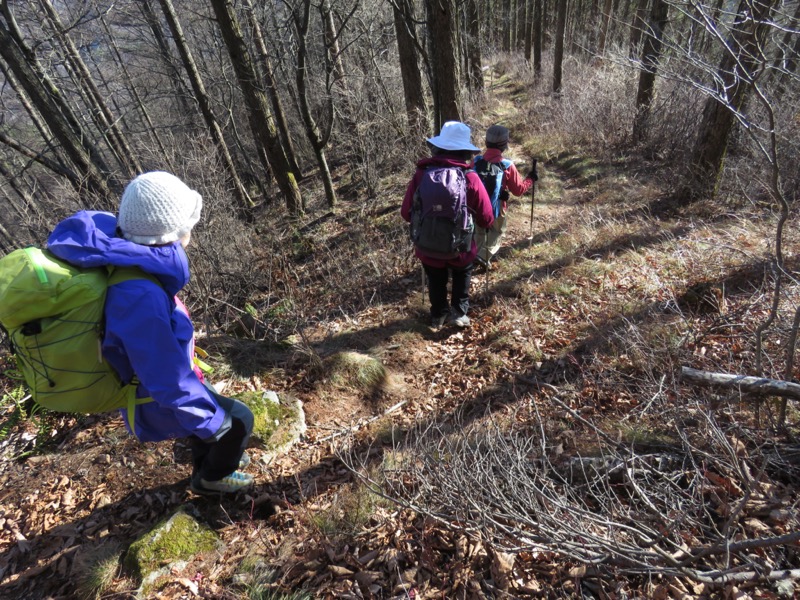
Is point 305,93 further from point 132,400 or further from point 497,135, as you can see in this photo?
point 132,400

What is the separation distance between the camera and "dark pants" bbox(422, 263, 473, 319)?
433 cm

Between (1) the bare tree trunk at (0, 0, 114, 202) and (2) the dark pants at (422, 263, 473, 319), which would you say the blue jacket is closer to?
(2) the dark pants at (422, 263, 473, 319)

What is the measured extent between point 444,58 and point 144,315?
574 cm

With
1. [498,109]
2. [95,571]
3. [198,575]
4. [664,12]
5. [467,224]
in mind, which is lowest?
[498,109]

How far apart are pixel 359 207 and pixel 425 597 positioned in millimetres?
7496

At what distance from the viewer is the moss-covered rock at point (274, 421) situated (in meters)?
3.26

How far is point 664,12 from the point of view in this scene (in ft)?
27.5

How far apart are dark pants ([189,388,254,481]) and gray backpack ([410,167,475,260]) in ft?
7.38

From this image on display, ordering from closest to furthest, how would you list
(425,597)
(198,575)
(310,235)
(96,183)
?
(425,597) → (198,575) → (96,183) → (310,235)

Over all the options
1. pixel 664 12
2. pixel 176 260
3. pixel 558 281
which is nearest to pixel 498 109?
pixel 664 12

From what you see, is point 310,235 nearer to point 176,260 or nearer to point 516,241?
point 516,241

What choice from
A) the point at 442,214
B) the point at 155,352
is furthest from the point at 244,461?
the point at 442,214

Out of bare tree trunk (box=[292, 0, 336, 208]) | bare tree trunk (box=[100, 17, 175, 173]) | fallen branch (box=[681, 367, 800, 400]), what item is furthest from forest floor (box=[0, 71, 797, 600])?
bare tree trunk (box=[100, 17, 175, 173])

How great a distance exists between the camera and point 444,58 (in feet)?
19.0
